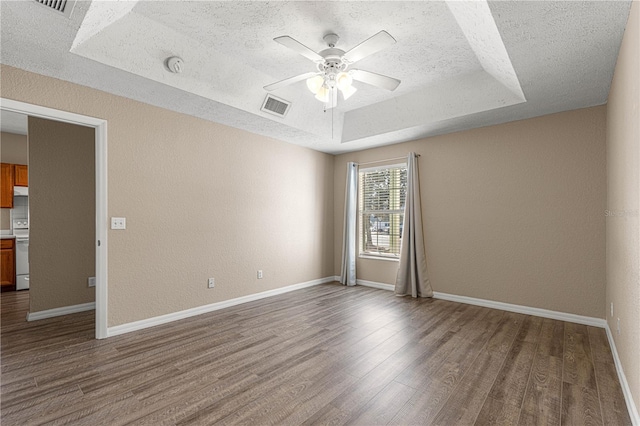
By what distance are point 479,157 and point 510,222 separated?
3.25ft

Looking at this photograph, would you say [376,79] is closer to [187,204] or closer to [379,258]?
[187,204]

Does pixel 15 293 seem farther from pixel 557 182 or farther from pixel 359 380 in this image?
pixel 557 182

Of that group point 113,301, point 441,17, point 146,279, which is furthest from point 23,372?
point 441,17

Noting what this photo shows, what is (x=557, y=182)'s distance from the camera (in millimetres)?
3668

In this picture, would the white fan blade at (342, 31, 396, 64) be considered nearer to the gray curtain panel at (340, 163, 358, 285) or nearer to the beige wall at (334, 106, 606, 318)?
the beige wall at (334, 106, 606, 318)

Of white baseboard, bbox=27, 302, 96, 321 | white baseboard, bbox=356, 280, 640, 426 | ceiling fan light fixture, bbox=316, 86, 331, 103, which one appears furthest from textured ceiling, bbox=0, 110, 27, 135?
white baseboard, bbox=356, 280, 640, 426

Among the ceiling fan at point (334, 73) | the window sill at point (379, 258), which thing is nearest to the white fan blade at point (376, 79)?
the ceiling fan at point (334, 73)

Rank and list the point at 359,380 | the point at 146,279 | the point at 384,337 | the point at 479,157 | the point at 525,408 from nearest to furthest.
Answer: the point at 525,408 → the point at 359,380 → the point at 384,337 → the point at 146,279 → the point at 479,157

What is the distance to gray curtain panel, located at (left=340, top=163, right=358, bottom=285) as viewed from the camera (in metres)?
5.59

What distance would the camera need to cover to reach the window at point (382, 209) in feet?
17.2

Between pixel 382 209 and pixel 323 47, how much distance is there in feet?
10.2

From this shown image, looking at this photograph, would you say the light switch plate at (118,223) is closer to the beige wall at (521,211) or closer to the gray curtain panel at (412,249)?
the gray curtain panel at (412,249)

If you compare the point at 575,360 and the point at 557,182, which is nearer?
the point at 575,360

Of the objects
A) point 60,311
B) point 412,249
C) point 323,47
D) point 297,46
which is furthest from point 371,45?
point 60,311
